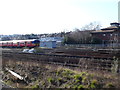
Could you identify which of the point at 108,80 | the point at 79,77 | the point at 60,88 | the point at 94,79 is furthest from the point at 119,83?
the point at 60,88

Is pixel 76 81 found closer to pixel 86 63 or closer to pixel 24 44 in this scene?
pixel 86 63

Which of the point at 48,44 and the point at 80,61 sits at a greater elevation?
the point at 48,44

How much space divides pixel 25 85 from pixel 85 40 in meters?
44.3

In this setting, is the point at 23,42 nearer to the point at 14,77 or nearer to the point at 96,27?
the point at 14,77

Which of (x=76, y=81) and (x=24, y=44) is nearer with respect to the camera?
(x=76, y=81)

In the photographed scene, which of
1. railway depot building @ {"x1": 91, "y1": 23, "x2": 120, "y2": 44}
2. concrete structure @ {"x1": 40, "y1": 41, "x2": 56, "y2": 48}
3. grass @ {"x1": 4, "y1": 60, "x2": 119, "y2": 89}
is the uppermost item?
railway depot building @ {"x1": 91, "y1": 23, "x2": 120, "y2": 44}

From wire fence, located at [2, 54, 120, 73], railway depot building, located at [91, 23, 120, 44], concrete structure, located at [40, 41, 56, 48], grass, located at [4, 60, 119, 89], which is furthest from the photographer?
railway depot building, located at [91, 23, 120, 44]

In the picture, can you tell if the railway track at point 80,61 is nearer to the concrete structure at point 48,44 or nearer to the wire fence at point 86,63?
the wire fence at point 86,63

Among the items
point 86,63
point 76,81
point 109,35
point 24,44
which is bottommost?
point 76,81

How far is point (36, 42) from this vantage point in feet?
146

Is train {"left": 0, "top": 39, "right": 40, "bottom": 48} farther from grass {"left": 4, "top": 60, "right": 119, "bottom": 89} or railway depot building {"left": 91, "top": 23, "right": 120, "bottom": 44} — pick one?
grass {"left": 4, "top": 60, "right": 119, "bottom": 89}

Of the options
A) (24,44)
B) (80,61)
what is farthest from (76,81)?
(24,44)

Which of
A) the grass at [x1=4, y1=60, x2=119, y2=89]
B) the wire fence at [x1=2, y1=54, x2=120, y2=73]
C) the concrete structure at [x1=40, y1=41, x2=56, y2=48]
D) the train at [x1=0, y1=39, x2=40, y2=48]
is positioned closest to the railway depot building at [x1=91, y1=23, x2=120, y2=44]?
the concrete structure at [x1=40, y1=41, x2=56, y2=48]

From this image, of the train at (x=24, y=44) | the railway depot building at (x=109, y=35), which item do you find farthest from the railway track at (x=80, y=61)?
the railway depot building at (x=109, y=35)
